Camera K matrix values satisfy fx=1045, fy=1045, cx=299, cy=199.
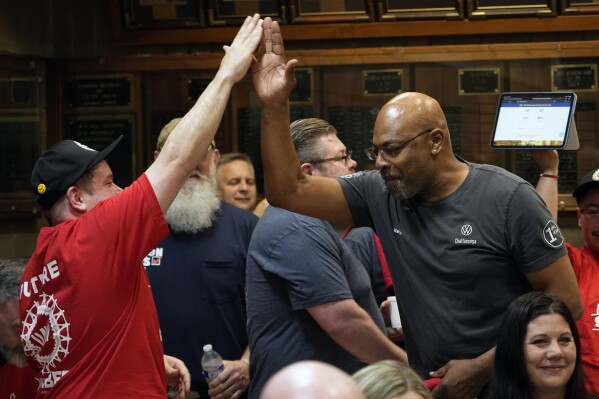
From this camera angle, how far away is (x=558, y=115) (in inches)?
168

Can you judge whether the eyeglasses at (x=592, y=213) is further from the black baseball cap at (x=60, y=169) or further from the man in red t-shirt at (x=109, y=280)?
the black baseball cap at (x=60, y=169)

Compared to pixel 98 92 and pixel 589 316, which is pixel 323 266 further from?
pixel 98 92

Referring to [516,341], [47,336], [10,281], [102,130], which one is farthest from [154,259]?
[102,130]

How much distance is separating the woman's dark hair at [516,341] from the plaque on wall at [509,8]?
308 cm

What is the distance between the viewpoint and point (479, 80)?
248 inches

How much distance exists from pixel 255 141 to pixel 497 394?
11.2 feet

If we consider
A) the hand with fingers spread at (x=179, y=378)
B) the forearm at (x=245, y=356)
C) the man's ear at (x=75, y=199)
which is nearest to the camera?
the man's ear at (x=75, y=199)

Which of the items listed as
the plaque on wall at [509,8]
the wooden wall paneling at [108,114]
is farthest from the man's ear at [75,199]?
the plaque on wall at [509,8]

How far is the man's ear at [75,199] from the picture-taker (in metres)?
3.46

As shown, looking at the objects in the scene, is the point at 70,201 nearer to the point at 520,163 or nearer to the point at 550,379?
the point at 550,379

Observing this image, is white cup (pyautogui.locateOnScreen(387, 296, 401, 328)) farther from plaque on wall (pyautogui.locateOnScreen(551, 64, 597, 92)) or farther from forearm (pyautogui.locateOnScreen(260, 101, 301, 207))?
plaque on wall (pyautogui.locateOnScreen(551, 64, 597, 92))

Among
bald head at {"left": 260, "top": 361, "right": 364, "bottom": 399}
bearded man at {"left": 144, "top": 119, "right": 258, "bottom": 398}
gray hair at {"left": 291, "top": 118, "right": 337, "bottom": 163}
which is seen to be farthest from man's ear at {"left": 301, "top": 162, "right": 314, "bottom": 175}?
bald head at {"left": 260, "top": 361, "right": 364, "bottom": 399}

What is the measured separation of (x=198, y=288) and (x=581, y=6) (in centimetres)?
297

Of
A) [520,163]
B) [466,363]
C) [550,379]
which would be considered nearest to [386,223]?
[466,363]
